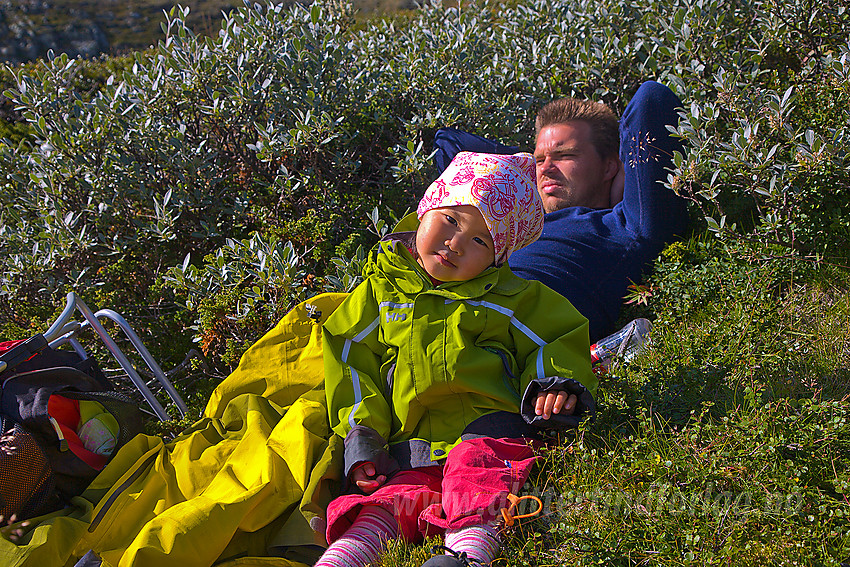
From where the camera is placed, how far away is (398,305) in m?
3.06

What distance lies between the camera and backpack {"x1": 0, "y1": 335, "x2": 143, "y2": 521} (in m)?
2.85

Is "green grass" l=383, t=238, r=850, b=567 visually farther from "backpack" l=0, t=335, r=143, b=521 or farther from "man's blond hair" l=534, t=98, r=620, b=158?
"man's blond hair" l=534, t=98, r=620, b=158

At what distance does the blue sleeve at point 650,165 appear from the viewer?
4145 millimetres

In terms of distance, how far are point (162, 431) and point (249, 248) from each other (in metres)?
1.15

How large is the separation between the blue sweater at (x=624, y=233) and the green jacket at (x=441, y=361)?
987 millimetres

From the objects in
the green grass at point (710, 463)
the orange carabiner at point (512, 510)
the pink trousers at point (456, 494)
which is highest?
the pink trousers at point (456, 494)

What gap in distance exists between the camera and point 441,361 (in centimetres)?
289

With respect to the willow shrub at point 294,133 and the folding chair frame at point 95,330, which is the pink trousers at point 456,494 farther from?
the willow shrub at point 294,133

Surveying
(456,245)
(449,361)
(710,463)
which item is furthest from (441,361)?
(710,463)

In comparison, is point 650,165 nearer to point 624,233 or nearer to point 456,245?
point 624,233

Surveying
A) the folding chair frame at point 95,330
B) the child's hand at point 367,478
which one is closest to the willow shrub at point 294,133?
the folding chair frame at point 95,330

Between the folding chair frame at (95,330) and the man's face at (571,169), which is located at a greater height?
the folding chair frame at (95,330)

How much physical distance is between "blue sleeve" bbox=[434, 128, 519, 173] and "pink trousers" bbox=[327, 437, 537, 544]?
2.49 meters

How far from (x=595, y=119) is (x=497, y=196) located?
204 cm
